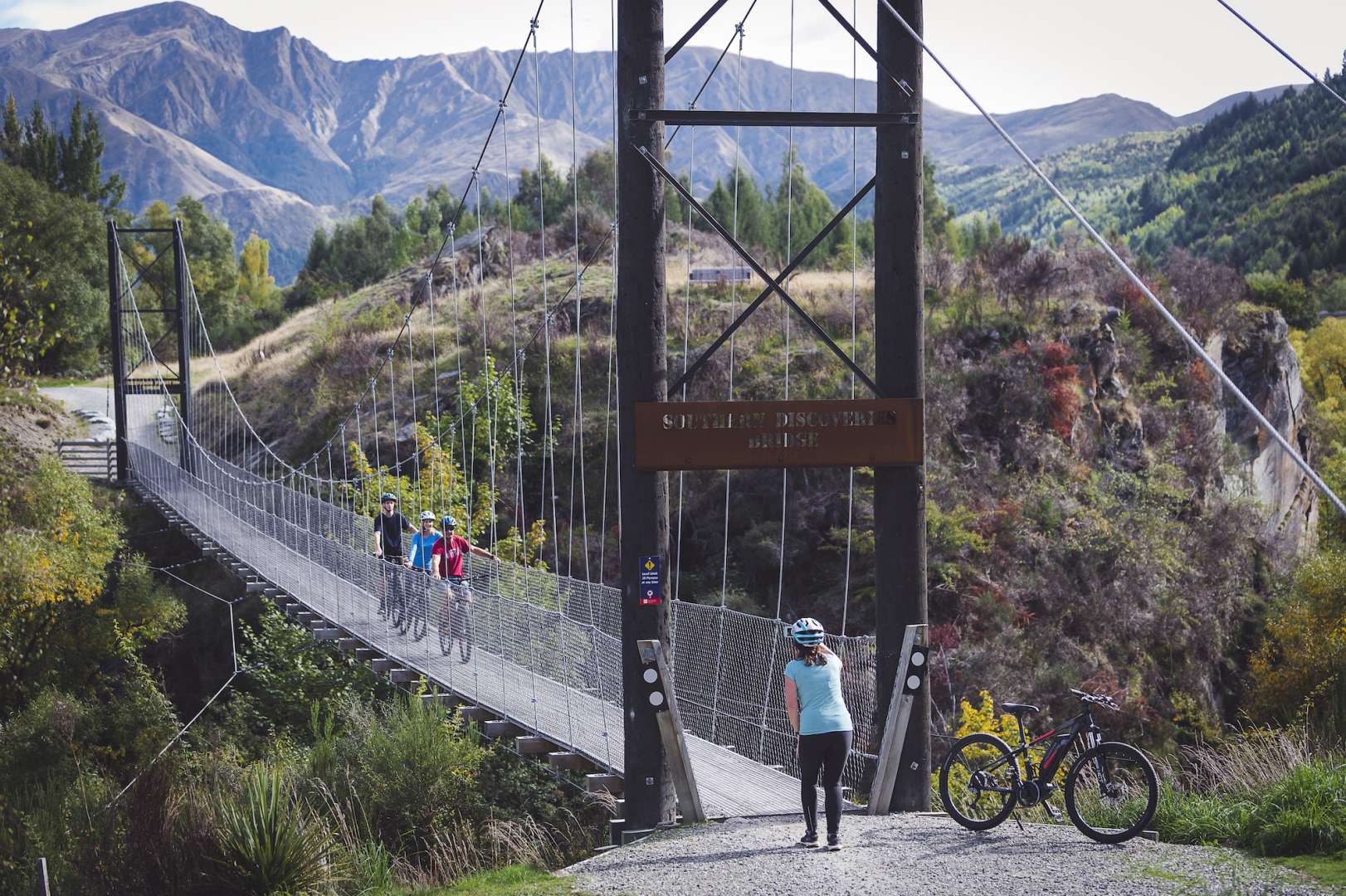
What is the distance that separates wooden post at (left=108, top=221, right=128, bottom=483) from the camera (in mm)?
27953

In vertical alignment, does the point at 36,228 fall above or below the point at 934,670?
above

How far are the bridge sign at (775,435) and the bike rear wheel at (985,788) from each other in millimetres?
1462

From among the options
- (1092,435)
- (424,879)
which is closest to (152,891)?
(424,879)

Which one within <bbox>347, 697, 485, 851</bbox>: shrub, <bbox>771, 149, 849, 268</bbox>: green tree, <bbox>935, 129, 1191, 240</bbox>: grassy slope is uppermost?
<bbox>935, 129, 1191, 240</bbox>: grassy slope

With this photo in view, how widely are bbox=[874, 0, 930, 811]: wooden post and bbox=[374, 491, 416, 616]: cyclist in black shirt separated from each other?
18.4 feet

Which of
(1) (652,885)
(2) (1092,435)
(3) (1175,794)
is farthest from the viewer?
(2) (1092,435)

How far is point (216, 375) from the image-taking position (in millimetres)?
36375

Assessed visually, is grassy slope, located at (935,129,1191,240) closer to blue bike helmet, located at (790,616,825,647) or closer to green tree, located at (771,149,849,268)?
green tree, located at (771,149,849,268)

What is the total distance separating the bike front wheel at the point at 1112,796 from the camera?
18.3ft

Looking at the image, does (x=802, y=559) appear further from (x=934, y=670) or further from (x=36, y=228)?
(x=36, y=228)

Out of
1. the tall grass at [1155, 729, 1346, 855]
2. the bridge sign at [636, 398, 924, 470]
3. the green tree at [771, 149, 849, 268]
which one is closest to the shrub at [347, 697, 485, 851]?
the bridge sign at [636, 398, 924, 470]

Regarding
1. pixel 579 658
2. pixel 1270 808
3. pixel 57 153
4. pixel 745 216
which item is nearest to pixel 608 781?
pixel 579 658

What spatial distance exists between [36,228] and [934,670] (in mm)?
33796

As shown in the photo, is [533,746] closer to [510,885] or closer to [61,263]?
[510,885]
